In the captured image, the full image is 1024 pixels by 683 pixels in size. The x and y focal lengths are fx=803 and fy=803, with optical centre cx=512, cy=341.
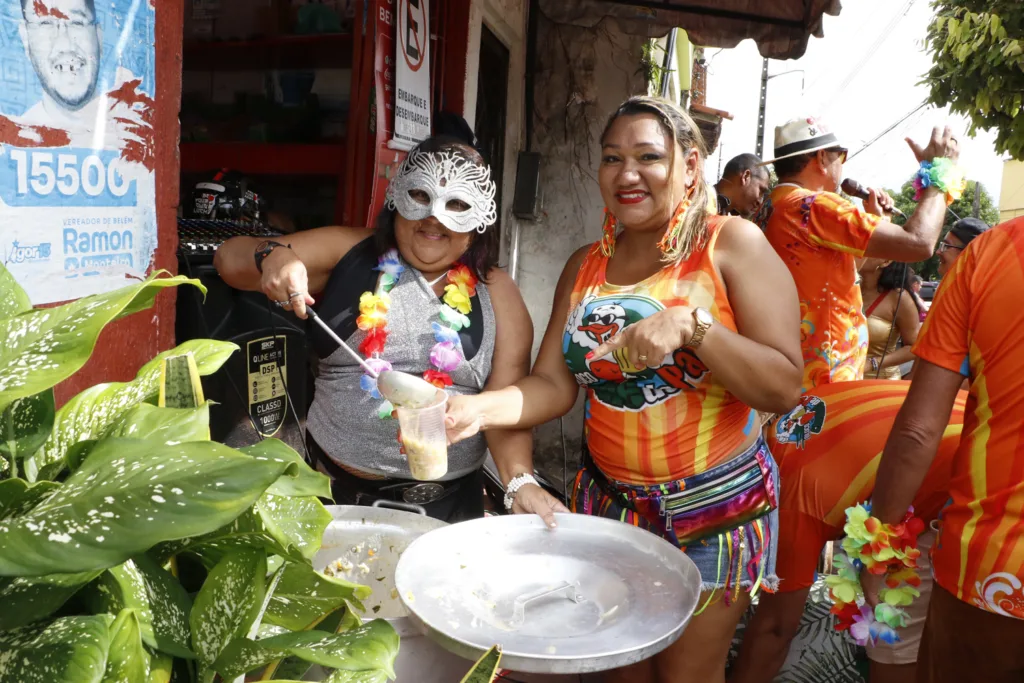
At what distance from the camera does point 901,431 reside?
1.87 meters

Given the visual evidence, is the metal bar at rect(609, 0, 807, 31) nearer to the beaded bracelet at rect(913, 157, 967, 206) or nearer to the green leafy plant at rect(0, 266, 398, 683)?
the beaded bracelet at rect(913, 157, 967, 206)

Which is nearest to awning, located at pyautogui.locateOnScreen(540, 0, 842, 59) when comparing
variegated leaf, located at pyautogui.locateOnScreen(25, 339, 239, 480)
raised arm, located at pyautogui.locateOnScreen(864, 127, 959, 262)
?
raised arm, located at pyautogui.locateOnScreen(864, 127, 959, 262)

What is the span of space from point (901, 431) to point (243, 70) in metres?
4.85

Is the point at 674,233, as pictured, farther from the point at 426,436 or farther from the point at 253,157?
the point at 253,157

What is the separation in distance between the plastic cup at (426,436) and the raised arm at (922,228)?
213 cm

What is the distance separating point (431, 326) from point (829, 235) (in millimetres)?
1775

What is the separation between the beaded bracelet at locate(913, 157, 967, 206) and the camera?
316cm

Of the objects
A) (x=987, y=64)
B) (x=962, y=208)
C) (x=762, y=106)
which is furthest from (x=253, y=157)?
(x=962, y=208)

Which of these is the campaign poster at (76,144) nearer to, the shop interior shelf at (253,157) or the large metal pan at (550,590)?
the large metal pan at (550,590)

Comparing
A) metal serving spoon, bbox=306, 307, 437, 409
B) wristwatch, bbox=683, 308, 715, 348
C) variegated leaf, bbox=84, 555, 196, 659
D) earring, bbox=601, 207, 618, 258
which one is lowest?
variegated leaf, bbox=84, 555, 196, 659

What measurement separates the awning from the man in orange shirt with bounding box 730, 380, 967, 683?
3.00m

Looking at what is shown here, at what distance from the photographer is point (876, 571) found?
199 centimetres

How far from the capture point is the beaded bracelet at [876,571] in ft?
6.43

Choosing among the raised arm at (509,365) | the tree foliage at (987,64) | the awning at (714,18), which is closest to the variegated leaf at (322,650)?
the raised arm at (509,365)
